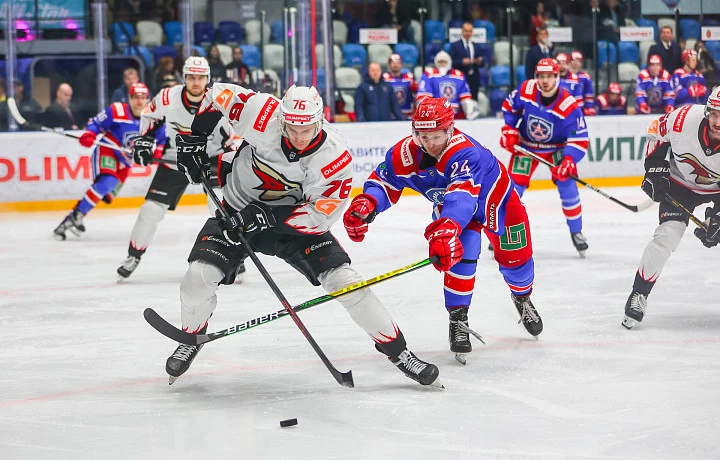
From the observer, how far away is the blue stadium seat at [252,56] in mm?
9461

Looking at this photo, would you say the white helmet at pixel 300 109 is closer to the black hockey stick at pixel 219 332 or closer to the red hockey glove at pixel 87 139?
the black hockey stick at pixel 219 332

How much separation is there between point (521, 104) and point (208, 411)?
3.65 metres

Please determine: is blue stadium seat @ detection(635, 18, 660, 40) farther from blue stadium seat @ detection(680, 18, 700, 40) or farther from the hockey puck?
the hockey puck

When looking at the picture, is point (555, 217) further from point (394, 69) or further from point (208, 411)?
point (208, 411)

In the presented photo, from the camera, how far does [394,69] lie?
9.75 m

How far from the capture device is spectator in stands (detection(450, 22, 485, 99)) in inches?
395

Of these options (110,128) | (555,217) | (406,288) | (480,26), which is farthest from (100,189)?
(480,26)

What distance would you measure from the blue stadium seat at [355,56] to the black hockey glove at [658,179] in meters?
6.09

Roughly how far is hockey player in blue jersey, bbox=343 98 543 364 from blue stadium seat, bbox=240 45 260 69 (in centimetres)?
585

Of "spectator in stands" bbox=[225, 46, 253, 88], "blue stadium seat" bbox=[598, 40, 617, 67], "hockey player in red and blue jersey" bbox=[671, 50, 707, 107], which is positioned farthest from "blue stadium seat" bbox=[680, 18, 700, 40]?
"spectator in stands" bbox=[225, 46, 253, 88]

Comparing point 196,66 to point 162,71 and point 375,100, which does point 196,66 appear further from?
point 375,100

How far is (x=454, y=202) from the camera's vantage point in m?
3.31

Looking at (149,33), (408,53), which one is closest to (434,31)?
(408,53)

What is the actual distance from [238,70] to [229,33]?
1.26 ft
